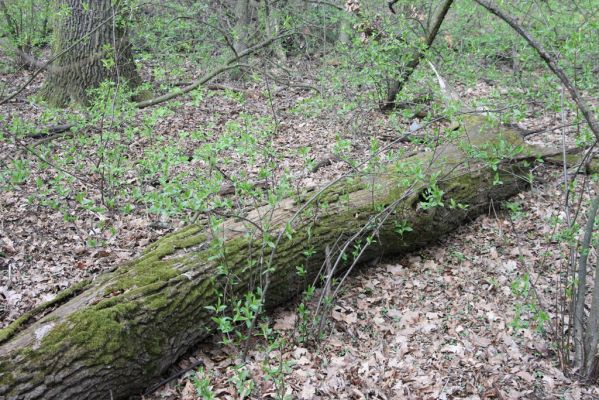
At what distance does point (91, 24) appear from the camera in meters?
7.79

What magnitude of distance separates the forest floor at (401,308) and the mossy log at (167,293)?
29cm

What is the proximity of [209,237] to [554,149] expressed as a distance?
4669 mm

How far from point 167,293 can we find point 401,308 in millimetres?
2173

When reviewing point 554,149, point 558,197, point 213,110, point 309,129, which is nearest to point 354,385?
point 558,197

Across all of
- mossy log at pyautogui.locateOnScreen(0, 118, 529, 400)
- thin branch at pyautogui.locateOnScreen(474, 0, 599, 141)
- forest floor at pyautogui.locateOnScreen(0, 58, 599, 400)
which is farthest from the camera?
forest floor at pyautogui.locateOnScreen(0, 58, 599, 400)

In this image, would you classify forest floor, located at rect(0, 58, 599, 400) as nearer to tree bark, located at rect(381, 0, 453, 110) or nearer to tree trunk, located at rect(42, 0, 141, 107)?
tree trunk, located at rect(42, 0, 141, 107)

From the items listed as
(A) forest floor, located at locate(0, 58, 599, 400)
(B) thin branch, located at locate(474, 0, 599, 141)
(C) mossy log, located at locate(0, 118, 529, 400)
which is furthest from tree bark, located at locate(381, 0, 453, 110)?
(B) thin branch, located at locate(474, 0, 599, 141)

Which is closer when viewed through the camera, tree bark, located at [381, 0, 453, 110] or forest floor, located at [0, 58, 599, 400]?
forest floor, located at [0, 58, 599, 400]

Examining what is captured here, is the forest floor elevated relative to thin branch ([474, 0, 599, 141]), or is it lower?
lower

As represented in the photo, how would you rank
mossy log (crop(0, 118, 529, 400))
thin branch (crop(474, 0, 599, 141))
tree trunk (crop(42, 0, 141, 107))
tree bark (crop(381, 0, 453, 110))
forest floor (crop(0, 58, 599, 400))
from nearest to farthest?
thin branch (crop(474, 0, 599, 141)) < mossy log (crop(0, 118, 529, 400)) < forest floor (crop(0, 58, 599, 400)) < tree bark (crop(381, 0, 453, 110)) < tree trunk (crop(42, 0, 141, 107))

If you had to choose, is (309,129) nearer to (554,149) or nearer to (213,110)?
(213,110)

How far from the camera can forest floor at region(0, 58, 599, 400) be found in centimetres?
342

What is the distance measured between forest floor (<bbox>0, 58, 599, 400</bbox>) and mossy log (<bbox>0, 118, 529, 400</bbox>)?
11.5 inches

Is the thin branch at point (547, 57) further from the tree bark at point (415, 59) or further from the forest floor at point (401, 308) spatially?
the tree bark at point (415, 59)
